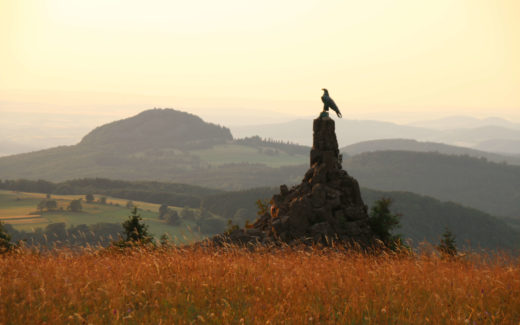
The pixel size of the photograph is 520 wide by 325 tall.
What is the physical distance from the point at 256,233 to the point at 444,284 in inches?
681

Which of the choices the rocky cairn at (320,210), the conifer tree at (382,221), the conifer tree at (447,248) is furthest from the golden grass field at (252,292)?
the conifer tree at (382,221)

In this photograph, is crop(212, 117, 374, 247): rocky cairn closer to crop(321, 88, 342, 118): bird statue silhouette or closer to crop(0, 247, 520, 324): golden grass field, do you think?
crop(321, 88, 342, 118): bird statue silhouette

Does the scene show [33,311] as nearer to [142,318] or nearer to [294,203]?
[142,318]

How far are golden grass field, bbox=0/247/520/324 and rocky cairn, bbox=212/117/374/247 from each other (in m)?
13.4

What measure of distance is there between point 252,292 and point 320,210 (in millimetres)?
16669

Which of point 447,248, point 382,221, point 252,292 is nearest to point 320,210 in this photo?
point 382,221

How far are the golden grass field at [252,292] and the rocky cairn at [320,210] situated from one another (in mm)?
13385

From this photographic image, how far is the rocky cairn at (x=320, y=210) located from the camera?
24953 mm

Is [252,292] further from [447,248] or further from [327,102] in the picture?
[327,102]

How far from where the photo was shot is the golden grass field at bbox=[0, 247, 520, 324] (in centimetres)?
784

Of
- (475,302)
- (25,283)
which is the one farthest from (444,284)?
(25,283)

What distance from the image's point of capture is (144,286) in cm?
926

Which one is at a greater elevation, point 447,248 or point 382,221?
point 447,248

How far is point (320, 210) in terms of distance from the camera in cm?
2552
